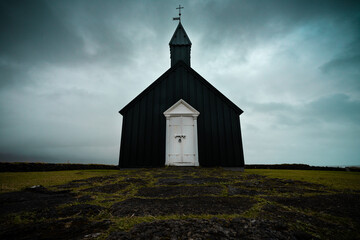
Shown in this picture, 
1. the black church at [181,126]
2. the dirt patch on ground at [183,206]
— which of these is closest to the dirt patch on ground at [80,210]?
the dirt patch on ground at [183,206]

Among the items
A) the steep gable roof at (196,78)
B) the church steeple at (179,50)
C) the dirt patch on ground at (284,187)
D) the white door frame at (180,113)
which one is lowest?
the dirt patch on ground at (284,187)

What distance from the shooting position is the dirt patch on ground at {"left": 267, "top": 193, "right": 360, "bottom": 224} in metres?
1.38

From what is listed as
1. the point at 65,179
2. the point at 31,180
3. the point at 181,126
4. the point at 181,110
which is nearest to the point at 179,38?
the point at 181,110

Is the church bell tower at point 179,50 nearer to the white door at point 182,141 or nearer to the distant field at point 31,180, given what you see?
the white door at point 182,141

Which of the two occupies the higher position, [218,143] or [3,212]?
[218,143]

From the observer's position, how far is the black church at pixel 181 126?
7801 millimetres

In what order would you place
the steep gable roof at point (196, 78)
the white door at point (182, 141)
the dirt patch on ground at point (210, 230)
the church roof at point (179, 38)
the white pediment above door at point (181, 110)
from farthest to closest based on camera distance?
the church roof at point (179, 38) < the steep gable roof at point (196, 78) < the white pediment above door at point (181, 110) < the white door at point (182, 141) < the dirt patch on ground at point (210, 230)

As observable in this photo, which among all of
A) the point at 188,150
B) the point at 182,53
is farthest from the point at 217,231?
the point at 182,53

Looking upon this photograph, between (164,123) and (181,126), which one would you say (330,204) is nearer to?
(181,126)

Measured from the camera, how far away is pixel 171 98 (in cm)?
878

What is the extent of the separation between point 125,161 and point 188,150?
11.0ft

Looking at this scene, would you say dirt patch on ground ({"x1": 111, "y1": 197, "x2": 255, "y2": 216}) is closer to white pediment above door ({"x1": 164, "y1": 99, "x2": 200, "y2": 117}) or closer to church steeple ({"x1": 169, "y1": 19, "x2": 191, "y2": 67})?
white pediment above door ({"x1": 164, "y1": 99, "x2": 200, "y2": 117})

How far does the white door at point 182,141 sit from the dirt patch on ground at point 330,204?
6.04 metres

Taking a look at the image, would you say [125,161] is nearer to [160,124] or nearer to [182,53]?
[160,124]
